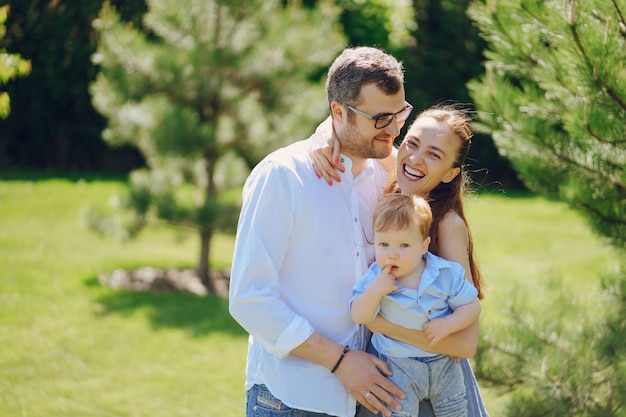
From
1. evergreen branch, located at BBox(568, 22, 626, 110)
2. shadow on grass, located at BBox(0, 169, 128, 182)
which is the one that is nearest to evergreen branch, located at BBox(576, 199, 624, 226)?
evergreen branch, located at BBox(568, 22, 626, 110)

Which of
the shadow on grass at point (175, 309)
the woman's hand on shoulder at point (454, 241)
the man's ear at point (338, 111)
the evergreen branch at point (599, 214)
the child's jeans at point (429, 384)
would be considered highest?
the man's ear at point (338, 111)

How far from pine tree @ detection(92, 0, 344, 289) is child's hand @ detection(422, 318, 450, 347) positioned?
4.65m

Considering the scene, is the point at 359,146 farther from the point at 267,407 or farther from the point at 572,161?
the point at 572,161

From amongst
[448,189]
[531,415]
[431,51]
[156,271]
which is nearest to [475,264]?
[448,189]

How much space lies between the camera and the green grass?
4.57m

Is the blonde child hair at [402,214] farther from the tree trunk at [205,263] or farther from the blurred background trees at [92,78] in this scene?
the blurred background trees at [92,78]

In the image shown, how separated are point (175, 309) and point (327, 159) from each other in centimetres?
412

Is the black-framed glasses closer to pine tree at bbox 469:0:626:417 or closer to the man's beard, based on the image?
the man's beard

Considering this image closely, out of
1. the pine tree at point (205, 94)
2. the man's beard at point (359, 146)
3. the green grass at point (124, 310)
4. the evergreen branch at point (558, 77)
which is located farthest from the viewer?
the pine tree at point (205, 94)

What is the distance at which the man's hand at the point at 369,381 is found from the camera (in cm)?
227

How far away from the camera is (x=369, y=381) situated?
228 cm

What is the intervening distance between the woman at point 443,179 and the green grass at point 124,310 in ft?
1.03

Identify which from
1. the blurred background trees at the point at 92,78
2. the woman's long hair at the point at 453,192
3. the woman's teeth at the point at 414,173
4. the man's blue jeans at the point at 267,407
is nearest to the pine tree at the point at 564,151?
the woman's long hair at the point at 453,192

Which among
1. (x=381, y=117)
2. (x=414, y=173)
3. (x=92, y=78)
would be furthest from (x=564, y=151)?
(x=92, y=78)
